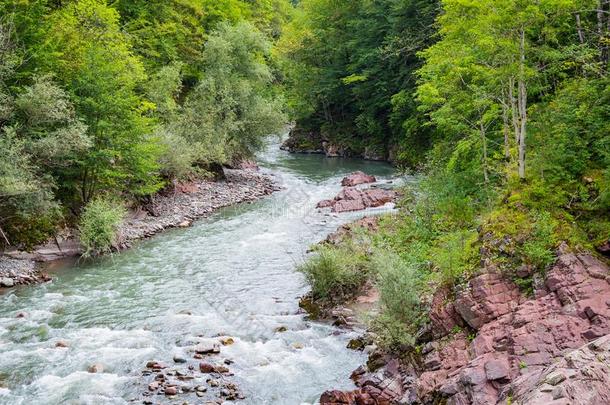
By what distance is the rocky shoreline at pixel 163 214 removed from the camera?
663 inches

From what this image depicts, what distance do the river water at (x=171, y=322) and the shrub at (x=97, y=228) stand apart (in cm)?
66

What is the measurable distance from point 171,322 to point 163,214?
1190 cm

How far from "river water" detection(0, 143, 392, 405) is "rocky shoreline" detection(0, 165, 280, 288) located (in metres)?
0.74

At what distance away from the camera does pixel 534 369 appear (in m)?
7.58

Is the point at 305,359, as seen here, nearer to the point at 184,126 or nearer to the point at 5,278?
the point at 5,278

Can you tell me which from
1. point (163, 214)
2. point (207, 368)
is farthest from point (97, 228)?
point (207, 368)

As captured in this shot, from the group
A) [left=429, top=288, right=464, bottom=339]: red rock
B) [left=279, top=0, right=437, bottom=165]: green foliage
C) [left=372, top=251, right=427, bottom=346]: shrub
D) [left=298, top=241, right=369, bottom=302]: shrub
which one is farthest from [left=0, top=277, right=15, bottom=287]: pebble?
[left=279, top=0, right=437, bottom=165]: green foliage

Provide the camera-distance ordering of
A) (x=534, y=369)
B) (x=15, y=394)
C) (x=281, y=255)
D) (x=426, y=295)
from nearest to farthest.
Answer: (x=534, y=369)
(x=15, y=394)
(x=426, y=295)
(x=281, y=255)

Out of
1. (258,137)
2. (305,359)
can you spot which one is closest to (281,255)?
(305,359)

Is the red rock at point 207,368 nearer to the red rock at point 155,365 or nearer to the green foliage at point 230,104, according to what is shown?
the red rock at point 155,365

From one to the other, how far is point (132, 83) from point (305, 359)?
15030mm

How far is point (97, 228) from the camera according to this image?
18828mm

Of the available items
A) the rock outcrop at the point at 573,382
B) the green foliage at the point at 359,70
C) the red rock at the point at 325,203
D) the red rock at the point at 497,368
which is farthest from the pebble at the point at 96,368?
the green foliage at the point at 359,70

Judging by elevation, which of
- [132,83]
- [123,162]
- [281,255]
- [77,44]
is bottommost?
[281,255]
